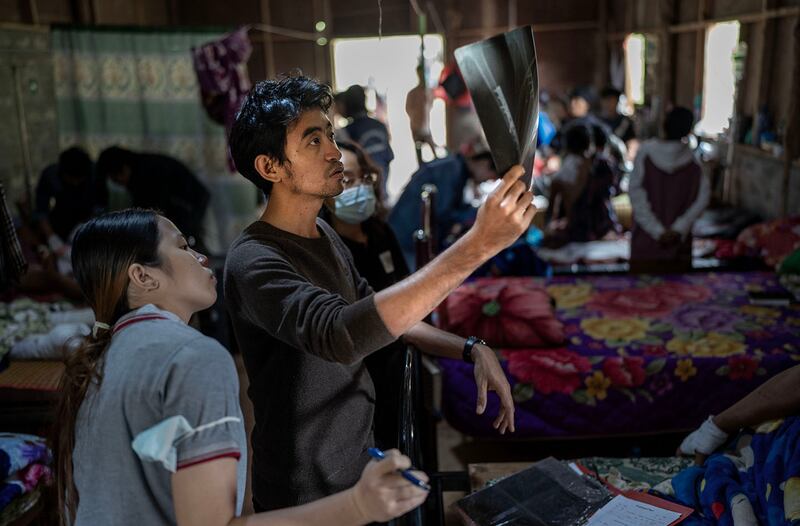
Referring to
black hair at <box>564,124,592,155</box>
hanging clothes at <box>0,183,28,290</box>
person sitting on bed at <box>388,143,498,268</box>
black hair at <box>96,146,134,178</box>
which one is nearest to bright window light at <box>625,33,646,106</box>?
black hair at <box>564,124,592,155</box>

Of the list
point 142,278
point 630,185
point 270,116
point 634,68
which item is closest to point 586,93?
point 634,68

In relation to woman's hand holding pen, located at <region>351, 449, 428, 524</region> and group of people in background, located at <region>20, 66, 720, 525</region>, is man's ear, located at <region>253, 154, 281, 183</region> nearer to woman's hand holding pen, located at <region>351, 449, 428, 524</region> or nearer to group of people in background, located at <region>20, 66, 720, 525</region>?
group of people in background, located at <region>20, 66, 720, 525</region>

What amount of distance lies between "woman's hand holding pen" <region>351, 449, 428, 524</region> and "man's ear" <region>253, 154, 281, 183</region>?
0.65 m

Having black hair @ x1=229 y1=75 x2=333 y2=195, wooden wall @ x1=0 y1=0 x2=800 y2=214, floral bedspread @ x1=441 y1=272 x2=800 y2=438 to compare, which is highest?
wooden wall @ x1=0 y1=0 x2=800 y2=214

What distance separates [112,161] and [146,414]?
3521 millimetres

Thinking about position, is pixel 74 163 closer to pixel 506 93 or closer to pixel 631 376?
pixel 631 376

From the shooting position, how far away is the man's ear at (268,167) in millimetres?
1372

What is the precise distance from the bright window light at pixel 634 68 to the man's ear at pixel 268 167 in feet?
23.0

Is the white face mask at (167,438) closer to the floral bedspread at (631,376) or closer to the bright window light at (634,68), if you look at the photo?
the floral bedspread at (631,376)

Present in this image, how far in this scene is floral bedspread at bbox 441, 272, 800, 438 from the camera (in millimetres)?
2793

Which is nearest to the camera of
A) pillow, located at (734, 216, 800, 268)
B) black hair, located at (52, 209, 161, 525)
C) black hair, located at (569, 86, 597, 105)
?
black hair, located at (52, 209, 161, 525)

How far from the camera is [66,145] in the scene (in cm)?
477

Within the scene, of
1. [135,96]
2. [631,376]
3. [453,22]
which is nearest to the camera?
[631,376]

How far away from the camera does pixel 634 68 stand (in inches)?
316
